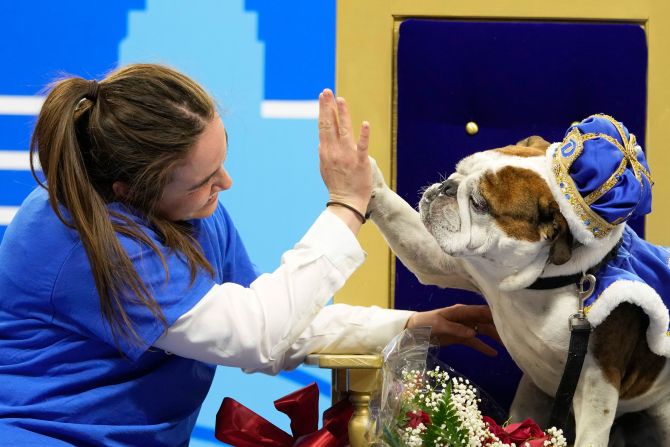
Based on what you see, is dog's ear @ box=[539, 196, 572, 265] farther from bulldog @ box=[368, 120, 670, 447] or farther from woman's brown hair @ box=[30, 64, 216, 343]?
woman's brown hair @ box=[30, 64, 216, 343]

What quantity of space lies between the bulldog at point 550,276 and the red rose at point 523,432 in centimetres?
11

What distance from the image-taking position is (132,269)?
1308 millimetres

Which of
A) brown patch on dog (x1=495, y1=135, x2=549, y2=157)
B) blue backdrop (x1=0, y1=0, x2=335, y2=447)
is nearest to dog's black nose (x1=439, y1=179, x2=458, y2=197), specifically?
brown patch on dog (x1=495, y1=135, x2=549, y2=157)

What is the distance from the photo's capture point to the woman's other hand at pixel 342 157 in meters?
1.40

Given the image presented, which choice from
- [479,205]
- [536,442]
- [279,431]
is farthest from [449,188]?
[279,431]

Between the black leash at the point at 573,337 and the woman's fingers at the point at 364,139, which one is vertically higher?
the woman's fingers at the point at 364,139

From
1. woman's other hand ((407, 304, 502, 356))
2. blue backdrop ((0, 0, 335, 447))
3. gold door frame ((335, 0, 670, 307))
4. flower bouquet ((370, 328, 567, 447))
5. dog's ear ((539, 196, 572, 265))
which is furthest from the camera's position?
blue backdrop ((0, 0, 335, 447))

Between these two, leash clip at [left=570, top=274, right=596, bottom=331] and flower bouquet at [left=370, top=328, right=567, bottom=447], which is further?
leash clip at [left=570, top=274, right=596, bottom=331]

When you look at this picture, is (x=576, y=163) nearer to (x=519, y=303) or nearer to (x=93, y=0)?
(x=519, y=303)

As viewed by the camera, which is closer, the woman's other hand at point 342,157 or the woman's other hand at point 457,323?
the woman's other hand at point 342,157

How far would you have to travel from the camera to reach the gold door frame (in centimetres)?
196

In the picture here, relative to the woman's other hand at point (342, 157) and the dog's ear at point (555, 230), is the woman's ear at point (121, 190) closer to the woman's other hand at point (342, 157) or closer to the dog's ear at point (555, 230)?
the woman's other hand at point (342, 157)

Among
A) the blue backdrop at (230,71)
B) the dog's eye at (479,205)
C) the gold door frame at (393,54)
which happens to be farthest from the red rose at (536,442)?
the blue backdrop at (230,71)

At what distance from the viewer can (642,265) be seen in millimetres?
1478
